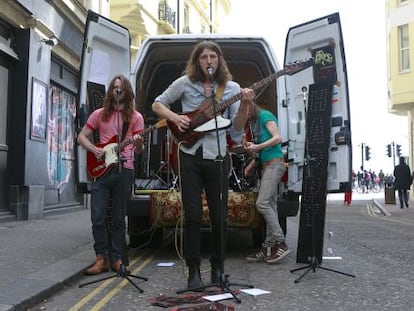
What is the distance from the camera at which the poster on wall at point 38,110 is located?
10812mm

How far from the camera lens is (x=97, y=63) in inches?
259

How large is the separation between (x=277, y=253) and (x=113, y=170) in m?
2.08

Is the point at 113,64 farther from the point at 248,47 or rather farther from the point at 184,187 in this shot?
the point at 184,187

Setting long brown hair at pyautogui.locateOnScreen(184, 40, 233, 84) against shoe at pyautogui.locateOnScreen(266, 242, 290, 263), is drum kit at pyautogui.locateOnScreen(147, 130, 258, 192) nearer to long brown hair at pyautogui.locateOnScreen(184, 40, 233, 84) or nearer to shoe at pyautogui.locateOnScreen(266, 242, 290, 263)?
shoe at pyautogui.locateOnScreen(266, 242, 290, 263)

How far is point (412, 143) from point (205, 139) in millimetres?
22019

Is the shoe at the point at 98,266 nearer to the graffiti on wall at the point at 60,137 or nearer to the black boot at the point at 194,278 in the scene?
the black boot at the point at 194,278

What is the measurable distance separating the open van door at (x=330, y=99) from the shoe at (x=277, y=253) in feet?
2.24

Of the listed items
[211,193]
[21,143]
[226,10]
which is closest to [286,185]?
[211,193]

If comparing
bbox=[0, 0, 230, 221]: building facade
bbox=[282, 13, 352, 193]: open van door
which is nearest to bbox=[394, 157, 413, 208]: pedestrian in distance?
bbox=[0, 0, 230, 221]: building facade

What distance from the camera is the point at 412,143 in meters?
24.6

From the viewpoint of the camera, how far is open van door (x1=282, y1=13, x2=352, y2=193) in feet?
19.6

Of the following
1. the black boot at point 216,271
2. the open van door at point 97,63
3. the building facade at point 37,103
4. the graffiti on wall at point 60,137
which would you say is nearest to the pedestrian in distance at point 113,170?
the open van door at point 97,63

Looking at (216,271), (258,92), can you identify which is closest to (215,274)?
(216,271)

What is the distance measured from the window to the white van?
57.1 feet
